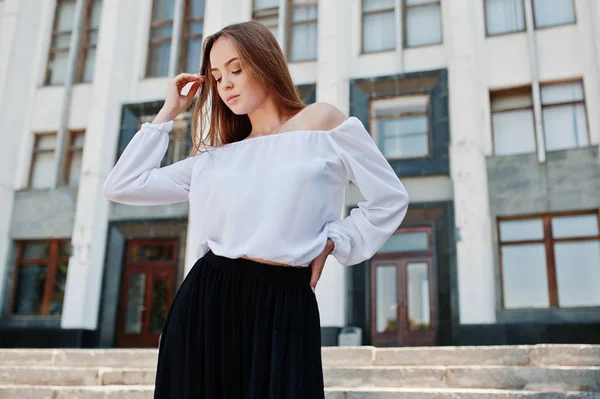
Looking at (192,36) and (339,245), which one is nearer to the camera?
(339,245)

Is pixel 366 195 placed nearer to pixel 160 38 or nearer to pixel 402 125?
pixel 402 125

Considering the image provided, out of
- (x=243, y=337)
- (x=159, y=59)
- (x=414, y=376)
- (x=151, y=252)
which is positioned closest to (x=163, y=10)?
(x=159, y=59)

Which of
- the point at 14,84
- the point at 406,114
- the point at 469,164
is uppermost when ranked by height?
the point at 14,84

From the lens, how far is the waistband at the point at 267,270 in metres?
1.63

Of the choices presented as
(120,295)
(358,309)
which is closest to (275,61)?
(358,309)

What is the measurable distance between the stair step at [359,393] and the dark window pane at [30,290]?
10.4m

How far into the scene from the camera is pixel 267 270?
1639 millimetres

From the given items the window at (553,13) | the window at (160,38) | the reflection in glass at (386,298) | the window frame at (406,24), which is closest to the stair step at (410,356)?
the reflection in glass at (386,298)

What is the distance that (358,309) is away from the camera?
13.7 metres

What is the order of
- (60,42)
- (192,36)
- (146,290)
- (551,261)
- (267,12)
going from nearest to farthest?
1. (551,261)
2. (146,290)
3. (267,12)
4. (192,36)
5. (60,42)

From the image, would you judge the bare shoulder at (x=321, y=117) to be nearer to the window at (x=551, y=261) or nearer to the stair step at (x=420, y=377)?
the stair step at (x=420, y=377)

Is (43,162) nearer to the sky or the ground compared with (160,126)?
nearer to the sky

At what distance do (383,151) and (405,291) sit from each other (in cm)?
335

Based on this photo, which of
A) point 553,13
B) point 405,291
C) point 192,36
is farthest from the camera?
point 192,36
